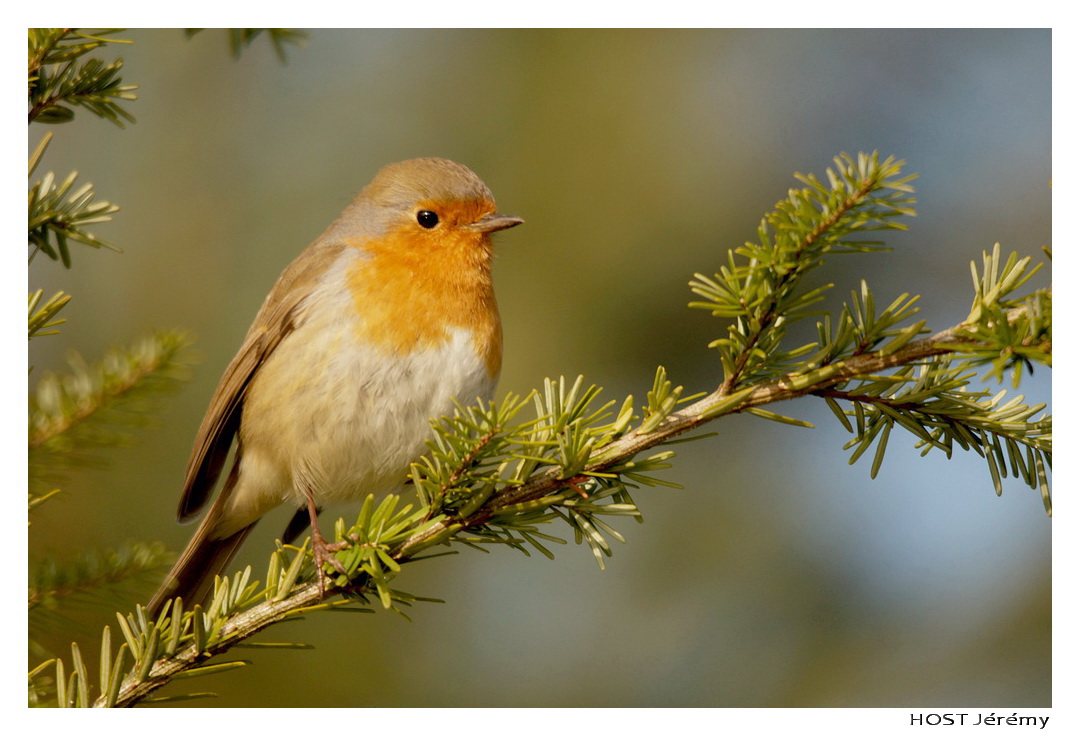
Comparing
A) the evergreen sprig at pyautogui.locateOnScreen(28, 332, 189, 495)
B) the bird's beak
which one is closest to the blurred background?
the bird's beak

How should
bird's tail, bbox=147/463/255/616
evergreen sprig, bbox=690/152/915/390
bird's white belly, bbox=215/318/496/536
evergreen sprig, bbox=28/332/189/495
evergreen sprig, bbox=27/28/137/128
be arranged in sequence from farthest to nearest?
1. bird's tail, bbox=147/463/255/616
2. bird's white belly, bbox=215/318/496/536
3. evergreen sprig, bbox=28/332/189/495
4. evergreen sprig, bbox=27/28/137/128
5. evergreen sprig, bbox=690/152/915/390

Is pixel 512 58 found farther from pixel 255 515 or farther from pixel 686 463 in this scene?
pixel 255 515

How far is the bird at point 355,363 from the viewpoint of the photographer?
8.55ft

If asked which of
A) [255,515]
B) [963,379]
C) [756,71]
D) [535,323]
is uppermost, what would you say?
[756,71]

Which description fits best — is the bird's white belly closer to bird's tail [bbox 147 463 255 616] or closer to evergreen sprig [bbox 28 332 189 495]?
bird's tail [bbox 147 463 255 616]

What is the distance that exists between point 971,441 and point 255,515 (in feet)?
7.06

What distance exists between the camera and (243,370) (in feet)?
9.86

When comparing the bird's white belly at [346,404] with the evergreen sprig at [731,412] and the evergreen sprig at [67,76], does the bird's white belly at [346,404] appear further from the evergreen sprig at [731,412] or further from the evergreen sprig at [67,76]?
the evergreen sprig at [67,76]

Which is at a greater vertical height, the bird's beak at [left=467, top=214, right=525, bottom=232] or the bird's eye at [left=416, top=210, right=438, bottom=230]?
the bird's eye at [left=416, top=210, right=438, bottom=230]

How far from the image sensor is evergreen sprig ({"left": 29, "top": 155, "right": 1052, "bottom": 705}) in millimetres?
1591

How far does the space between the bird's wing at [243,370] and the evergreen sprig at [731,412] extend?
1.09m

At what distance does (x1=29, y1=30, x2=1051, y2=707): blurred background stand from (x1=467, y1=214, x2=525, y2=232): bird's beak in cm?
19

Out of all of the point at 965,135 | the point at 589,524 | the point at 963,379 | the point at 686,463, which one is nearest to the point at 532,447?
→ the point at 589,524

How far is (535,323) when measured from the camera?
4.22 meters
